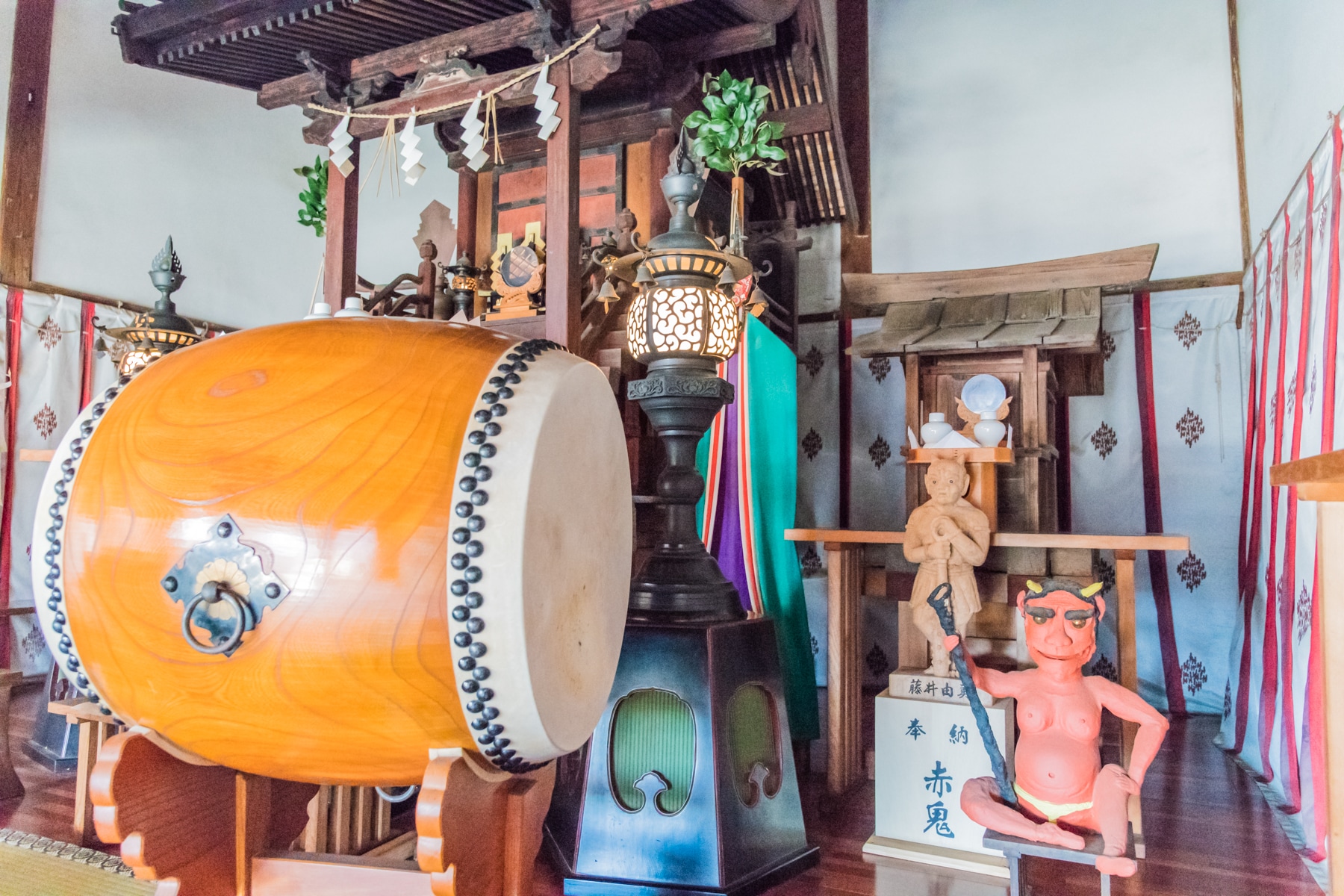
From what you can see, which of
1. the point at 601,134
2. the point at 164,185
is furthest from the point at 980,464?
the point at 164,185

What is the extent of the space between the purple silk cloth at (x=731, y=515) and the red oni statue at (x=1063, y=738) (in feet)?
3.84

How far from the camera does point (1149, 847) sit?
2.34m

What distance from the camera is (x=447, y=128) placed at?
4355mm

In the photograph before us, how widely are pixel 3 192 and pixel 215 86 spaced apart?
1590 millimetres

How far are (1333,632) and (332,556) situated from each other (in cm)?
→ 133

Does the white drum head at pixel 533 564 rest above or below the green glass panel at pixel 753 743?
above

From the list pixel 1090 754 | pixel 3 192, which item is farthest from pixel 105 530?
pixel 3 192

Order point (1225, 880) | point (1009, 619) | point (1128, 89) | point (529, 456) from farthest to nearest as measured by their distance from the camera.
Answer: point (1128, 89) < point (1009, 619) < point (1225, 880) < point (529, 456)

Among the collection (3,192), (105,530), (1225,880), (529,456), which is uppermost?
(3,192)

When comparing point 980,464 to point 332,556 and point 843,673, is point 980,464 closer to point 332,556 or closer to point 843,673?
point 843,673

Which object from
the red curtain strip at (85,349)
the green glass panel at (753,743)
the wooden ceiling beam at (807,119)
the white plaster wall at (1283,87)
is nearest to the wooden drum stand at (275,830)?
the green glass panel at (753,743)

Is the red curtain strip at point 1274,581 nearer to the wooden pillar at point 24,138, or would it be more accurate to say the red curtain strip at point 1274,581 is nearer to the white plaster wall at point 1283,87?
the white plaster wall at point 1283,87

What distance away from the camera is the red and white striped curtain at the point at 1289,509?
2307mm

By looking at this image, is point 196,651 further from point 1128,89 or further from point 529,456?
point 1128,89
